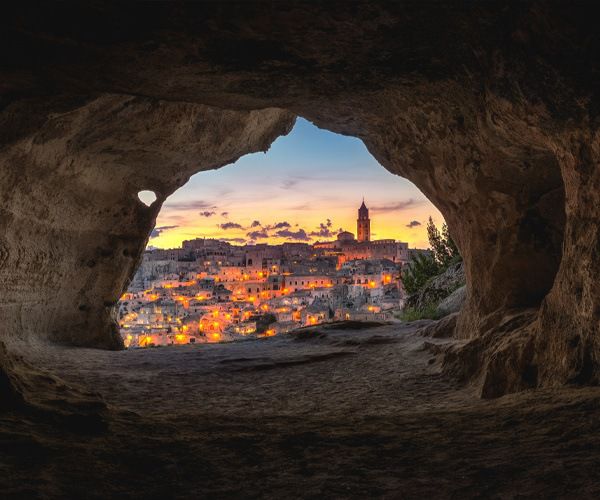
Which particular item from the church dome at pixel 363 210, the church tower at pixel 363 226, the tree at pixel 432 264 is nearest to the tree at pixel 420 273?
the tree at pixel 432 264

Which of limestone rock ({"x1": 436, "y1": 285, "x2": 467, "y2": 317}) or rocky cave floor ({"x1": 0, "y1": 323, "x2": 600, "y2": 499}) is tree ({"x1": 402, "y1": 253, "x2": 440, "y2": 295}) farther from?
rocky cave floor ({"x1": 0, "y1": 323, "x2": 600, "y2": 499})

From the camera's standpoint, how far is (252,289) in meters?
117

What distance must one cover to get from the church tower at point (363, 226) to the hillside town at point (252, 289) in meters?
9.89

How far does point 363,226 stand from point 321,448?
184 m

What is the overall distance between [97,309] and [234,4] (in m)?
12.7

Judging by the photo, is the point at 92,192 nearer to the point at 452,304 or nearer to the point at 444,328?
the point at 444,328

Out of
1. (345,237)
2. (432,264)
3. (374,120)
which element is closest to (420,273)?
(432,264)

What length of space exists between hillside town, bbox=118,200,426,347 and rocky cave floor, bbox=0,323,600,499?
31558mm

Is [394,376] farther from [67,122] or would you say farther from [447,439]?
[67,122]

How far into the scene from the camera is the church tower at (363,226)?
185m

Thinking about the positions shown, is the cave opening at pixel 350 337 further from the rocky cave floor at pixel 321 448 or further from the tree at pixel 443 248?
the tree at pixel 443 248

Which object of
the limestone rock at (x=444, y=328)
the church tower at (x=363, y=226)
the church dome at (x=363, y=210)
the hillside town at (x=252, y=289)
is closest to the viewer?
the limestone rock at (x=444, y=328)

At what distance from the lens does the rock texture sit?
199 inches

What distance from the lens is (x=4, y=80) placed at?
6.77 m
